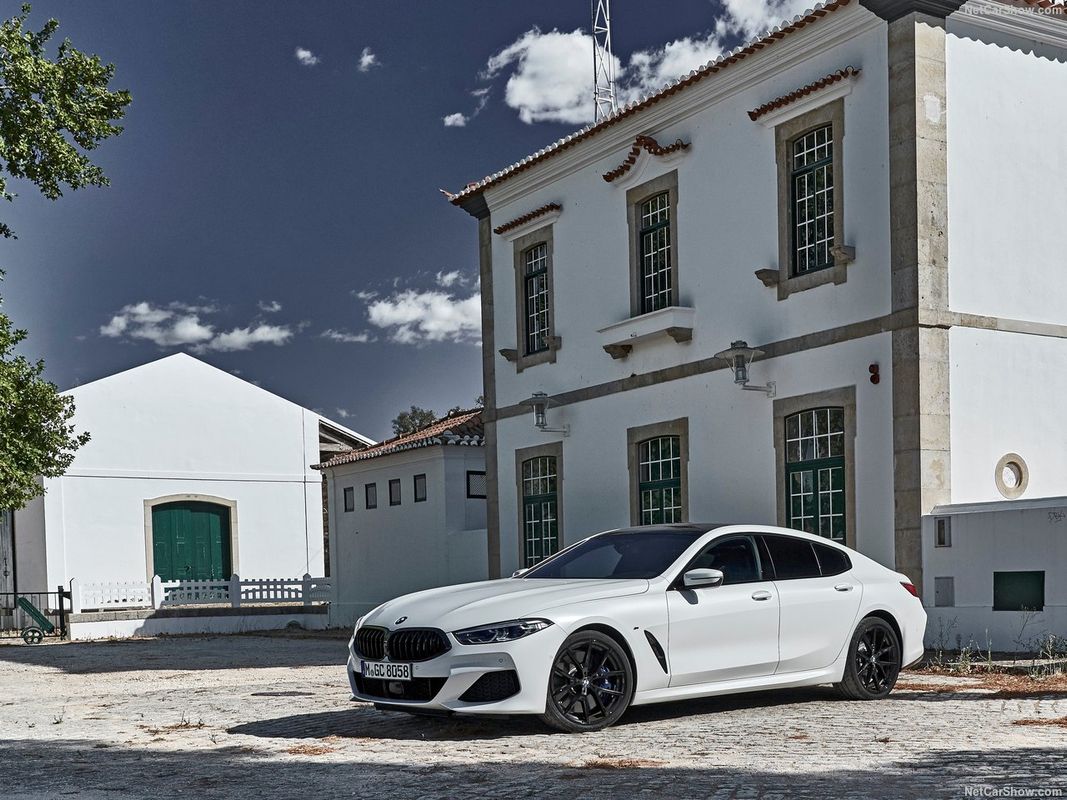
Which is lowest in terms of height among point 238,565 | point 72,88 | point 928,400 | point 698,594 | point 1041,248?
point 238,565

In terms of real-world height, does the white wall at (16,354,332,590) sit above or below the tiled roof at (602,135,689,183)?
below

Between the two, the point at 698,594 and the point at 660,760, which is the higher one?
the point at 698,594

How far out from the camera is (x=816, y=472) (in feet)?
56.3

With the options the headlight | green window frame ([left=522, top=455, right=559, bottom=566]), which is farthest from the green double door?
the headlight

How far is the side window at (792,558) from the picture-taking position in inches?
392

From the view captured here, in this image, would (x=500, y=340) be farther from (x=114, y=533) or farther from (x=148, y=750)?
(x=148, y=750)

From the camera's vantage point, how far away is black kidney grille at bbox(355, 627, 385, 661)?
29.7 ft

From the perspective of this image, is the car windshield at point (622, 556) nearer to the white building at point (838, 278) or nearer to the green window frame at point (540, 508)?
the white building at point (838, 278)

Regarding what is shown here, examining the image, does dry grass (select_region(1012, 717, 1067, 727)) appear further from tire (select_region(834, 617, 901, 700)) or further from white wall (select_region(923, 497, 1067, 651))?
white wall (select_region(923, 497, 1067, 651))

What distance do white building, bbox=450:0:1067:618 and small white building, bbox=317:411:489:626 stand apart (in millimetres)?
5490

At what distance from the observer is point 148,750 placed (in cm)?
869

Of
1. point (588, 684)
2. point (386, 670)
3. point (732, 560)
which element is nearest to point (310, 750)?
point (386, 670)

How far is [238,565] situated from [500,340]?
1353cm

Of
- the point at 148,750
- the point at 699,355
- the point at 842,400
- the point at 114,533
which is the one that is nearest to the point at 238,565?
the point at 114,533
